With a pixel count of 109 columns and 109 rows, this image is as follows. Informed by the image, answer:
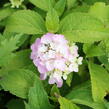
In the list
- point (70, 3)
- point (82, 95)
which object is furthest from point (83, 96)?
point (70, 3)

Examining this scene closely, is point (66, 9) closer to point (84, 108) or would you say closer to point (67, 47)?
point (67, 47)

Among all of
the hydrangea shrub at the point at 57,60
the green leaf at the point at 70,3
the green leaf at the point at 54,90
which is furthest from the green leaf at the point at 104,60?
the green leaf at the point at 70,3

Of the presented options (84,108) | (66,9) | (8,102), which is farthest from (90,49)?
(8,102)

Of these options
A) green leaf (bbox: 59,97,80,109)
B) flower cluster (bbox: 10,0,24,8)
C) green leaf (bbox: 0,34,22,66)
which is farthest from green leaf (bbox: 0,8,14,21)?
green leaf (bbox: 59,97,80,109)

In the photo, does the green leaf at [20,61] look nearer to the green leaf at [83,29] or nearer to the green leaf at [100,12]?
the green leaf at [83,29]

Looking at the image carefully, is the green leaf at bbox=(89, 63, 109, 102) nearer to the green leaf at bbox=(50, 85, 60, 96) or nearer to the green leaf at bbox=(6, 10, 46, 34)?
the green leaf at bbox=(50, 85, 60, 96)
